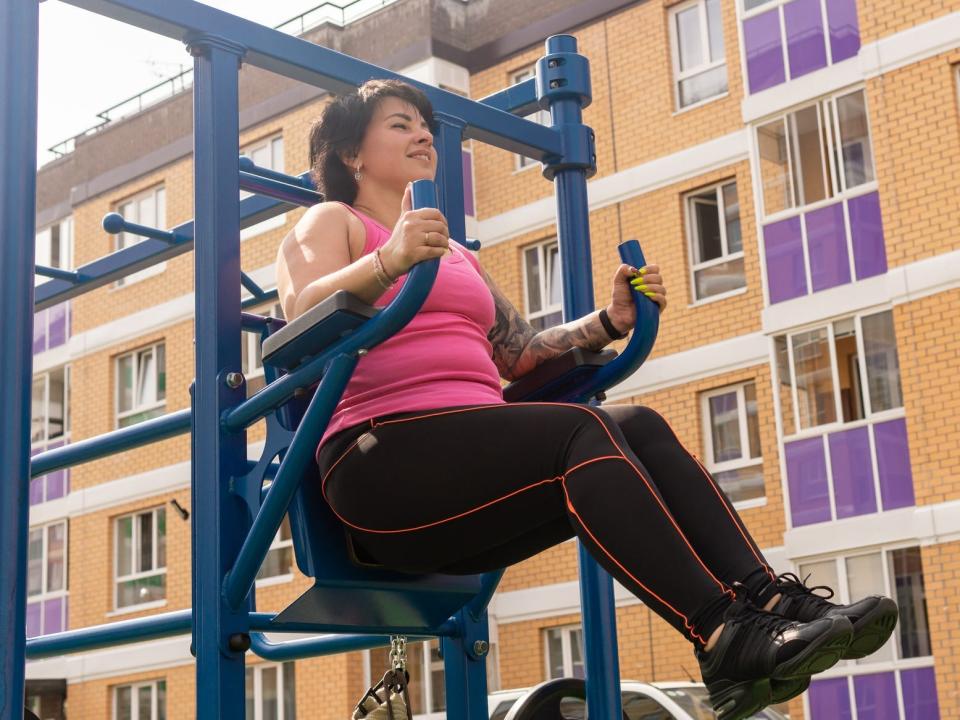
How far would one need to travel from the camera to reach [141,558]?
2062 cm

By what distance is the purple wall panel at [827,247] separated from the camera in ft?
46.8

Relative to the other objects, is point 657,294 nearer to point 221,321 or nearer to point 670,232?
point 221,321

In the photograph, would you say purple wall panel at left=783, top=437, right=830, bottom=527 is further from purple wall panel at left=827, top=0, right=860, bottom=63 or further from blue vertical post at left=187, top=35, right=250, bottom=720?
blue vertical post at left=187, top=35, right=250, bottom=720

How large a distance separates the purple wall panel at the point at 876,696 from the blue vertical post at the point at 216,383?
11781 mm

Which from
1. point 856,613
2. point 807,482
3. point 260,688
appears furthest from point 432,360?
point 260,688

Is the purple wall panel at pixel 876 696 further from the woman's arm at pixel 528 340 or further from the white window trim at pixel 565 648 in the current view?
the woman's arm at pixel 528 340

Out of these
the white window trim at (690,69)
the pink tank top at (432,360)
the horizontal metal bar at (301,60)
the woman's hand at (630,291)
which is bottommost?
the pink tank top at (432,360)

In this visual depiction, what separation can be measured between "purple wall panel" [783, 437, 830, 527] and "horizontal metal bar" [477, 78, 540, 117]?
425 inches

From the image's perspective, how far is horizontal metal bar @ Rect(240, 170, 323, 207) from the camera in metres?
3.00

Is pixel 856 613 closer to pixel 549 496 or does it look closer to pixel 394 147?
pixel 549 496

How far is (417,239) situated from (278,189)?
1023 millimetres

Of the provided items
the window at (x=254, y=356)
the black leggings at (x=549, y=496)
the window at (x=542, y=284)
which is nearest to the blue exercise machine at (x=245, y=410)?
the black leggings at (x=549, y=496)

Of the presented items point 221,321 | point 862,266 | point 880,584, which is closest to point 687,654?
point 880,584

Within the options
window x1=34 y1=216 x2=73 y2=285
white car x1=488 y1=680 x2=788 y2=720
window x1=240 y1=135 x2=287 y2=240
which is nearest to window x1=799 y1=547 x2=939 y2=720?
white car x1=488 y1=680 x2=788 y2=720
